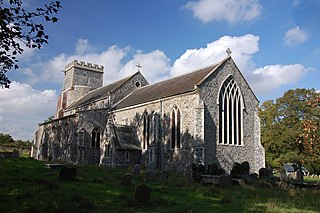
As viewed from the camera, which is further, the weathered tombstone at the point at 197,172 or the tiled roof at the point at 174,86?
the tiled roof at the point at 174,86

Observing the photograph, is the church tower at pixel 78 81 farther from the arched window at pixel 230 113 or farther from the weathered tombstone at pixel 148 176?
the weathered tombstone at pixel 148 176

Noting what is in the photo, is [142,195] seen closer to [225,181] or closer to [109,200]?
[109,200]

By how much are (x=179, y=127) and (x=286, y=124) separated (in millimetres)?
13452

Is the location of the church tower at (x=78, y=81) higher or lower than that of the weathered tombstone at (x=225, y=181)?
higher

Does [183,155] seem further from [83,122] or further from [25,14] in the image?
[25,14]

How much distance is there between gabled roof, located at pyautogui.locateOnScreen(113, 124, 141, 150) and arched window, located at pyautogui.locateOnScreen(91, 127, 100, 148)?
4.05 meters

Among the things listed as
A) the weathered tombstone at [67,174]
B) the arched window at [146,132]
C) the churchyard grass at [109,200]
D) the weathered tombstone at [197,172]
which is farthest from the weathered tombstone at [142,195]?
the arched window at [146,132]

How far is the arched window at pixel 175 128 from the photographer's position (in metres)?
24.1

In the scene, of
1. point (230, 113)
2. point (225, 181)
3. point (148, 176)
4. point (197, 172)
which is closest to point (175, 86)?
point (230, 113)

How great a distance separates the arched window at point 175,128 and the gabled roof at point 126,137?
4753 mm

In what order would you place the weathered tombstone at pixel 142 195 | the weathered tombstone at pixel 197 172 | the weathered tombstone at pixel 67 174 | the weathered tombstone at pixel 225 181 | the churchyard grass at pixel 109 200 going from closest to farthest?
1. the churchyard grass at pixel 109 200
2. the weathered tombstone at pixel 142 195
3. the weathered tombstone at pixel 67 174
4. the weathered tombstone at pixel 225 181
5. the weathered tombstone at pixel 197 172

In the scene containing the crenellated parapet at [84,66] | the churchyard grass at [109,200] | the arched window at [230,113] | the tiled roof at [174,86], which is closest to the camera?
the churchyard grass at [109,200]

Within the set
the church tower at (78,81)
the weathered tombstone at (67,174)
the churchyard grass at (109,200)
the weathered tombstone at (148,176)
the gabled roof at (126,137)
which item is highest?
the church tower at (78,81)

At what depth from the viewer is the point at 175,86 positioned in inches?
1067
